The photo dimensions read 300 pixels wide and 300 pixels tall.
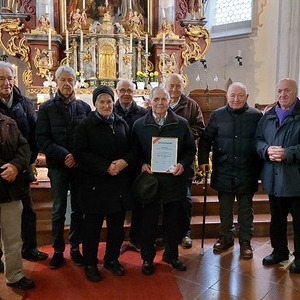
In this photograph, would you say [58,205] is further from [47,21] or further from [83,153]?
[47,21]

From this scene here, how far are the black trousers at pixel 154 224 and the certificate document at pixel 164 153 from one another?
310mm

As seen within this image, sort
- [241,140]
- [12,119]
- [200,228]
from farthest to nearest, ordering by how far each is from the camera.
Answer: [200,228]
[241,140]
[12,119]

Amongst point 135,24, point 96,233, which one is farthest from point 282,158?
point 135,24

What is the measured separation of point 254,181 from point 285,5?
5761 millimetres

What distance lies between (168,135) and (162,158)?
0.61 ft

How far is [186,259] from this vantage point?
336 centimetres

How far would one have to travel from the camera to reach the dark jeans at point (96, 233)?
9.36ft

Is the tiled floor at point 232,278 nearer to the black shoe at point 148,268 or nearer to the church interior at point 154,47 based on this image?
the black shoe at point 148,268

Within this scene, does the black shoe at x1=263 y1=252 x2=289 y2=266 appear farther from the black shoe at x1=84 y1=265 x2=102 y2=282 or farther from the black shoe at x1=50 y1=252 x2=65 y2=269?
the black shoe at x1=50 y1=252 x2=65 y2=269

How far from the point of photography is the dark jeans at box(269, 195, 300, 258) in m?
3.08

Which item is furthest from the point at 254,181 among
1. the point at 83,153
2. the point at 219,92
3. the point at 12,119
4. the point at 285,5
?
the point at 285,5

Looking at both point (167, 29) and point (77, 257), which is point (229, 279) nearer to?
point (77, 257)

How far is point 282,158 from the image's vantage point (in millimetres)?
2912

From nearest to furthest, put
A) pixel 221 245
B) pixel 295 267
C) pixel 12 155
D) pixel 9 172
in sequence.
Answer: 1. pixel 9 172
2. pixel 12 155
3. pixel 295 267
4. pixel 221 245
